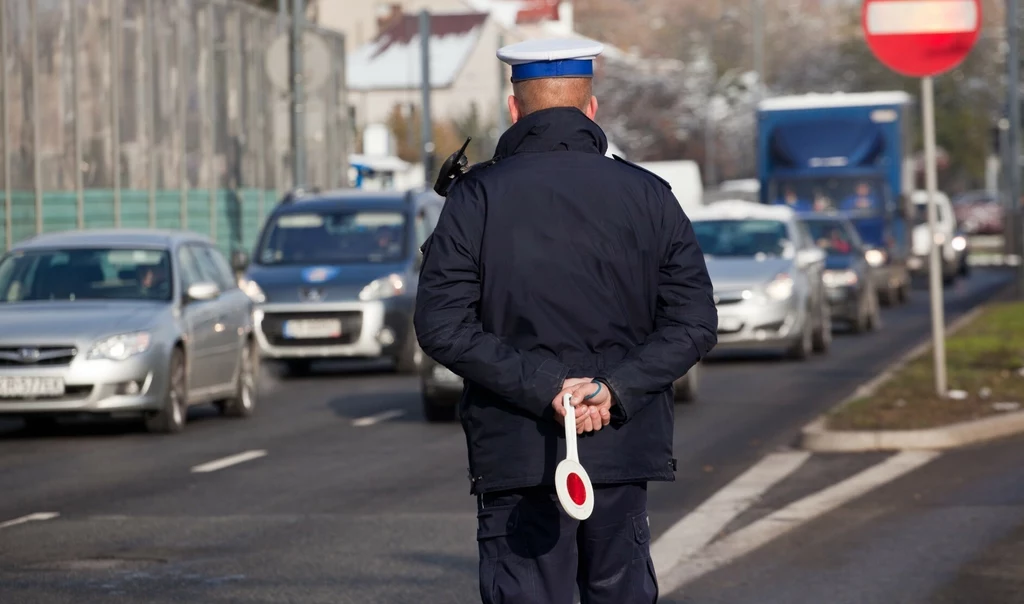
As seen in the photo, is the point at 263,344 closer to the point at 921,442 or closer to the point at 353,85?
the point at 921,442

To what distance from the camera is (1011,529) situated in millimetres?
10000

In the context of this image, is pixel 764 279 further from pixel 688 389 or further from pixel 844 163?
pixel 844 163

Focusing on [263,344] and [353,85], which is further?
[353,85]

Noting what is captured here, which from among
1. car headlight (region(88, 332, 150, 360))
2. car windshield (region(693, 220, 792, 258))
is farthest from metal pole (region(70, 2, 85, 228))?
car headlight (region(88, 332, 150, 360))

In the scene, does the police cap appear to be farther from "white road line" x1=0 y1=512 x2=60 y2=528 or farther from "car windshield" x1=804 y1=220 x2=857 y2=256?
"car windshield" x1=804 y1=220 x2=857 y2=256

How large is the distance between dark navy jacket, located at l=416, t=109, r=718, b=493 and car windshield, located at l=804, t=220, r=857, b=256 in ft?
79.0

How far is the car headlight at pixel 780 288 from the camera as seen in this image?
22.2 metres

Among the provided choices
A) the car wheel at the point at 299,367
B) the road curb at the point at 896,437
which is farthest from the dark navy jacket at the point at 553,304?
the car wheel at the point at 299,367

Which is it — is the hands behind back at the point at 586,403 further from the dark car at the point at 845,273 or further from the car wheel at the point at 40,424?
the dark car at the point at 845,273

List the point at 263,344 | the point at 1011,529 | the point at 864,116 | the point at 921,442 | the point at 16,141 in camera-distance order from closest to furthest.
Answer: the point at 1011,529, the point at 921,442, the point at 263,344, the point at 16,141, the point at 864,116

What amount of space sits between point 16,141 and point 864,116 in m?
14.8

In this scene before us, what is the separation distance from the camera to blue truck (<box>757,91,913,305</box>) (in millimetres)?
36281

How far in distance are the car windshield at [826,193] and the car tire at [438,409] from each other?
2034 cm

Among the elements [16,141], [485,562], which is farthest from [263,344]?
[485,562]
